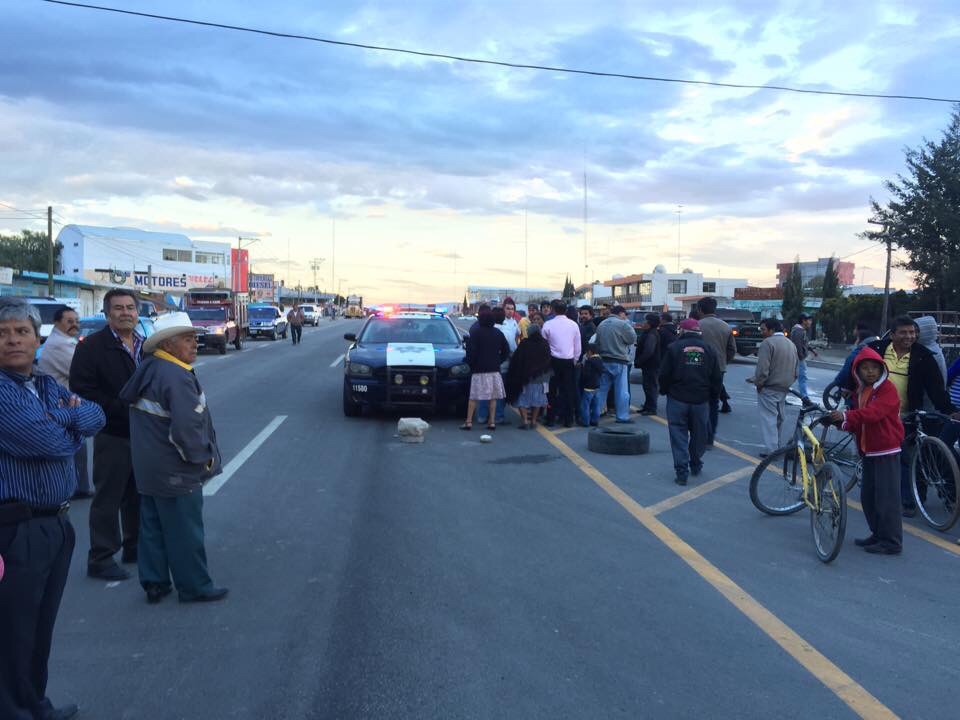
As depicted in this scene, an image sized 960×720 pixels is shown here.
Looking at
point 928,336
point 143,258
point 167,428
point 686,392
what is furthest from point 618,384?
point 143,258

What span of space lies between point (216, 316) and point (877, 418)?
86.9 ft

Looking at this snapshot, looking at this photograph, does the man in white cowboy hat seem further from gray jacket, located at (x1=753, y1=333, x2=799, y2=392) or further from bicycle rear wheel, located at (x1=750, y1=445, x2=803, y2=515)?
gray jacket, located at (x1=753, y1=333, x2=799, y2=392)

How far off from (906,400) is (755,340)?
877 inches

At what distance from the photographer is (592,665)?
4223mm

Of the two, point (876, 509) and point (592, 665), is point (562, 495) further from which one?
point (592, 665)

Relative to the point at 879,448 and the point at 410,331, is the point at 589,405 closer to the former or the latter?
the point at 410,331

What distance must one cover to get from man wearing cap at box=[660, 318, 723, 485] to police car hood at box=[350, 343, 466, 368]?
462cm

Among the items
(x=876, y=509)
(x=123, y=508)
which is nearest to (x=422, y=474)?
(x=123, y=508)

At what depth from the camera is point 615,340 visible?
12344mm

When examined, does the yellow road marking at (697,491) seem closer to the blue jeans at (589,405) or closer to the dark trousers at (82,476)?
the blue jeans at (589,405)

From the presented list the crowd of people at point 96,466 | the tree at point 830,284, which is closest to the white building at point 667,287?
the tree at point 830,284

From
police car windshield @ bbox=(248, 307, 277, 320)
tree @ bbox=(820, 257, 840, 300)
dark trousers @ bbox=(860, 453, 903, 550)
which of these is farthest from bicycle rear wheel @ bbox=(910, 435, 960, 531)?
tree @ bbox=(820, 257, 840, 300)

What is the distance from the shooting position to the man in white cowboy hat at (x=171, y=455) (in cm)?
470

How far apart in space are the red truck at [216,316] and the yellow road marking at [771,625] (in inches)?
744
